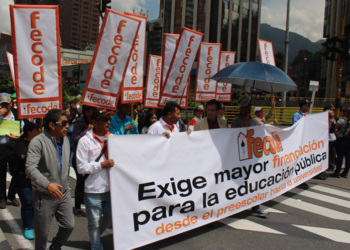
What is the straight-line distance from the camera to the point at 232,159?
4625mm

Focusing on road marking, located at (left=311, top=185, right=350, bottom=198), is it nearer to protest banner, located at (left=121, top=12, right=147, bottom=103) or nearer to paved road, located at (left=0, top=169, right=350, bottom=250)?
paved road, located at (left=0, top=169, right=350, bottom=250)

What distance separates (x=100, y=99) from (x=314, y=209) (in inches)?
172

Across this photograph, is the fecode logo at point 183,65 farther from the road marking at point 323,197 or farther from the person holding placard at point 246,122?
the road marking at point 323,197

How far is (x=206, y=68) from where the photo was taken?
8.02m

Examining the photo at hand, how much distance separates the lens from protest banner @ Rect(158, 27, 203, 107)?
21.5 feet

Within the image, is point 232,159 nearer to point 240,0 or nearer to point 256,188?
point 256,188

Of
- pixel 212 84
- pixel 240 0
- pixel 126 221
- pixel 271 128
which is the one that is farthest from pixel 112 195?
pixel 240 0

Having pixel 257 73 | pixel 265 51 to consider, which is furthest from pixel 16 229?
pixel 265 51

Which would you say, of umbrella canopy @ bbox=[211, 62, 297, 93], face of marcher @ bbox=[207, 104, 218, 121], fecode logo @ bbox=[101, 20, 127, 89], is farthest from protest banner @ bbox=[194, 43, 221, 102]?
fecode logo @ bbox=[101, 20, 127, 89]

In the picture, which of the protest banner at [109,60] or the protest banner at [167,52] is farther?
the protest banner at [167,52]

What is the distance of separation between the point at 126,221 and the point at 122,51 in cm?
288

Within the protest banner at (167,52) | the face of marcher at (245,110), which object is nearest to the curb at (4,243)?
the face of marcher at (245,110)

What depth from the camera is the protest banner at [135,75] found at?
18.7 ft

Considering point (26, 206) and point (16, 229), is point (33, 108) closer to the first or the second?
point (26, 206)
